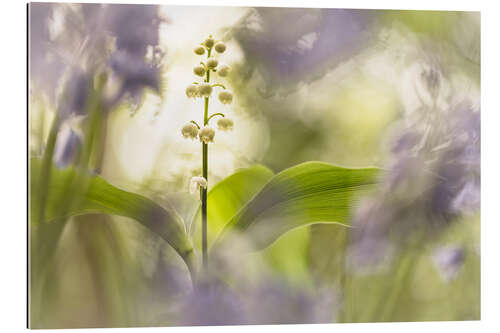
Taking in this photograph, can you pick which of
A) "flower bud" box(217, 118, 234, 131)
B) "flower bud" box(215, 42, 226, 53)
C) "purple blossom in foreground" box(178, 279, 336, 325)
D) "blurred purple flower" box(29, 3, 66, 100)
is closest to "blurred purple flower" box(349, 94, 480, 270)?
"purple blossom in foreground" box(178, 279, 336, 325)

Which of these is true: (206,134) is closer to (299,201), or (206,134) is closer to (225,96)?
(225,96)

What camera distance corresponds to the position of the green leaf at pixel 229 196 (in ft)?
12.1

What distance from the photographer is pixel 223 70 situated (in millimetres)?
3697

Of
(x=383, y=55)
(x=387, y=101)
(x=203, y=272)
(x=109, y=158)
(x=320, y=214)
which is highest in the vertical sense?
(x=383, y=55)

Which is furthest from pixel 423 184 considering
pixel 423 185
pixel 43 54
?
pixel 43 54

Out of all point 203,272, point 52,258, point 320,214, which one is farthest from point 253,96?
point 52,258

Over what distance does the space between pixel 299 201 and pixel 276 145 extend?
0.33m

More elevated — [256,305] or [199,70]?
[199,70]

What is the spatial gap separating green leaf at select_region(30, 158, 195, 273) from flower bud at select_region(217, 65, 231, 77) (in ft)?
2.57

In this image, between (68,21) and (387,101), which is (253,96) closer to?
(387,101)

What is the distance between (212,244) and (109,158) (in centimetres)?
73

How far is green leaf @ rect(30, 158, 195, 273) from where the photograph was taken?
3.61 m

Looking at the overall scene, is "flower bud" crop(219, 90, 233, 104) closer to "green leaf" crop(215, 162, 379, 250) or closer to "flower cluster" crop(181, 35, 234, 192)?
"flower cluster" crop(181, 35, 234, 192)

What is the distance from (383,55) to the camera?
3795 mm
